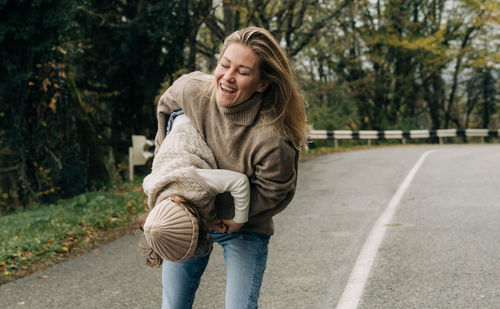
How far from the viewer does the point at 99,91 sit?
13.4m

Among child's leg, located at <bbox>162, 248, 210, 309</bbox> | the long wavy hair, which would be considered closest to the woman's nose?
the long wavy hair

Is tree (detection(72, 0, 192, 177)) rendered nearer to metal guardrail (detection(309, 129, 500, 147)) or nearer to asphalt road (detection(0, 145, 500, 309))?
asphalt road (detection(0, 145, 500, 309))

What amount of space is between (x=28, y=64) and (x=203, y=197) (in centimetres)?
786

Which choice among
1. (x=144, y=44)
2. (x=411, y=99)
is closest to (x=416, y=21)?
(x=411, y=99)

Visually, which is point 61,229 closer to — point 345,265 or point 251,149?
point 345,265

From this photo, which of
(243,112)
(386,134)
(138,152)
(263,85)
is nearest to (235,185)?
(243,112)

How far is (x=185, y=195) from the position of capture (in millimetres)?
2160

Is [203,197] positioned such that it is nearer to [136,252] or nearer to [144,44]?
[136,252]

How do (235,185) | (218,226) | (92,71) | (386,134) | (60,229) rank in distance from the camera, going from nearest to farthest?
(235,185)
(218,226)
(60,229)
(92,71)
(386,134)

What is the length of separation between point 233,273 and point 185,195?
0.52 m

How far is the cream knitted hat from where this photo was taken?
206 centimetres

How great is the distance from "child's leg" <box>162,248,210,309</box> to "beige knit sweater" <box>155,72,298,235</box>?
1.03 feet

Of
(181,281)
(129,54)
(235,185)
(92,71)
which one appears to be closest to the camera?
(235,185)

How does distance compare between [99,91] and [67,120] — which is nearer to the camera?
[67,120]
